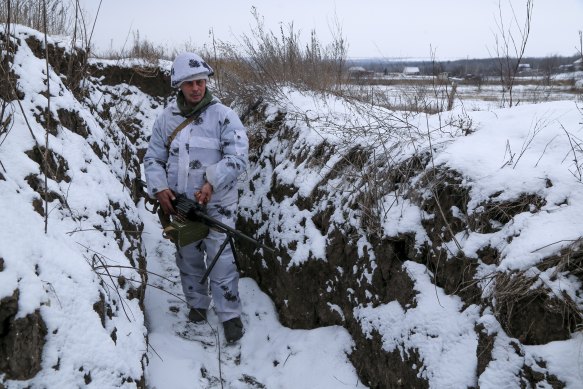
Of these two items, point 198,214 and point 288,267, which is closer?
point 198,214

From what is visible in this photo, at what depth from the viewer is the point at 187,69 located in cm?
270

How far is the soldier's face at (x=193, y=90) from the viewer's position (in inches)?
110

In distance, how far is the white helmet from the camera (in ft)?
8.86

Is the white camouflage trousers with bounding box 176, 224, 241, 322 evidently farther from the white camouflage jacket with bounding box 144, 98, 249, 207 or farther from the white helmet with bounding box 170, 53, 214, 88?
the white helmet with bounding box 170, 53, 214, 88

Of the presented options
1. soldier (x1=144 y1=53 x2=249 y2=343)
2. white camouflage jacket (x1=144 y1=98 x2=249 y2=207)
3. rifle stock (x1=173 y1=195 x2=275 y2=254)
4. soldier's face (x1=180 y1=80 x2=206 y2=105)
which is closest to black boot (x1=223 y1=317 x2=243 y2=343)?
soldier (x1=144 y1=53 x2=249 y2=343)

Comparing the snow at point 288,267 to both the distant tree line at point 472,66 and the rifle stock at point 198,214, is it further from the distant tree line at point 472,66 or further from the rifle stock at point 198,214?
the distant tree line at point 472,66

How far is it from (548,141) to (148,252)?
10.7 feet

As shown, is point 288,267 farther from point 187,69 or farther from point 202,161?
point 187,69

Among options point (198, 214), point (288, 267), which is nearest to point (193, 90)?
point (198, 214)

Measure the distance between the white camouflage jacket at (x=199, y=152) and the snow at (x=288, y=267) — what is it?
1.22 feet

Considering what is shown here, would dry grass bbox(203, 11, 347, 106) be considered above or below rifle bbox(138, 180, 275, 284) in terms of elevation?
above

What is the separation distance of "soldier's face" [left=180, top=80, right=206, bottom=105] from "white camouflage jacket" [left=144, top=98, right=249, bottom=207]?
0.31 feet

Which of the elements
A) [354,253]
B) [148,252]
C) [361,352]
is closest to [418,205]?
[354,253]

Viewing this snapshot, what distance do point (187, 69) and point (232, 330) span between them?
5.96 ft
